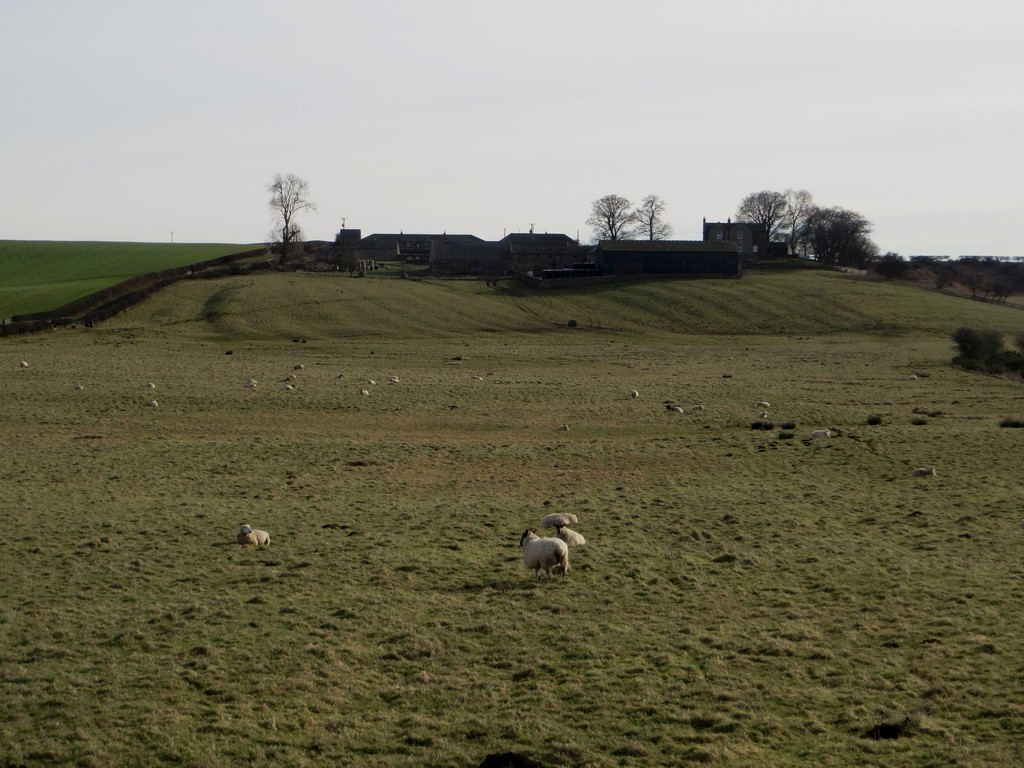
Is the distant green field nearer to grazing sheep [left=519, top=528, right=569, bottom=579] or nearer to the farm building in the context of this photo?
the farm building

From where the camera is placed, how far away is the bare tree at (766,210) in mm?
154500

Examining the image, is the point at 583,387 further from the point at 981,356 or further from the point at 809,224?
the point at 809,224

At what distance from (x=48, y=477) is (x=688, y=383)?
3073 cm

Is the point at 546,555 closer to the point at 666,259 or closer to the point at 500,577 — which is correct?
the point at 500,577

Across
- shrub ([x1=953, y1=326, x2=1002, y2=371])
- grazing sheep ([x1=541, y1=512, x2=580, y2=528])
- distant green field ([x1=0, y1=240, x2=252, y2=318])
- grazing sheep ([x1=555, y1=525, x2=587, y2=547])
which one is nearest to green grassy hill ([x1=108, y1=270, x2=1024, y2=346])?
distant green field ([x1=0, y1=240, x2=252, y2=318])

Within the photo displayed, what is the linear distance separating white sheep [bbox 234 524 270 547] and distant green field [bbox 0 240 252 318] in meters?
73.4

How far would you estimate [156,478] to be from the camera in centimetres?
2588

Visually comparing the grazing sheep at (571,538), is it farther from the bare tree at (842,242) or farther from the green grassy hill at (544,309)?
the bare tree at (842,242)

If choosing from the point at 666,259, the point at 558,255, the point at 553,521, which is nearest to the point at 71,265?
the point at 558,255

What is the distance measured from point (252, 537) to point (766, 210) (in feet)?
479

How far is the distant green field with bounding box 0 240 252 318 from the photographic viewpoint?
3578 inches

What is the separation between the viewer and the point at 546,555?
16625 mm

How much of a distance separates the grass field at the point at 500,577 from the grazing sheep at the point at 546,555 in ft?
0.96

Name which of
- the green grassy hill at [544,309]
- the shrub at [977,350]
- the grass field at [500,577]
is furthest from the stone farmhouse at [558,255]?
the grass field at [500,577]
